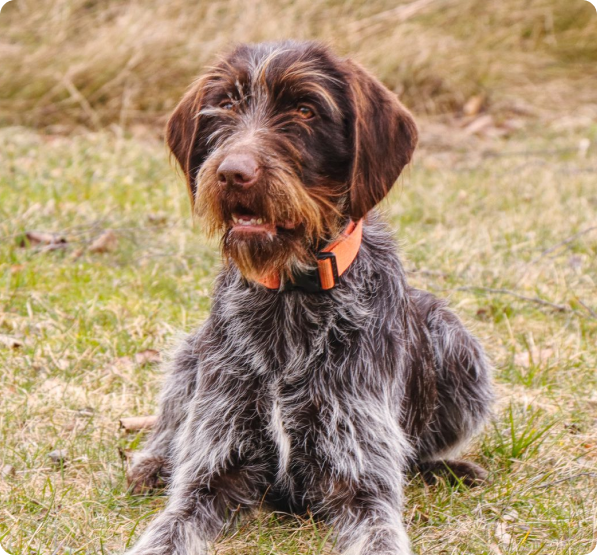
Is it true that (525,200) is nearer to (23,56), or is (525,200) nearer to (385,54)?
(385,54)

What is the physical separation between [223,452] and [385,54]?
29.5 ft

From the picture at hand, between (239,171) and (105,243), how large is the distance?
10.9 ft

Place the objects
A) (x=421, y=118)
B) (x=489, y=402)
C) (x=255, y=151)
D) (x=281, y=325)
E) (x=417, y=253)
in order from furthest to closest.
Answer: (x=421, y=118), (x=417, y=253), (x=489, y=402), (x=281, y=325), (x=255, y=151)

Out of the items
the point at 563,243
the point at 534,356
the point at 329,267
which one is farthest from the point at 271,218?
the point at 563,243

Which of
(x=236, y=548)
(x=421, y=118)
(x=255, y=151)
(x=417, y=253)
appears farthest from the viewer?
(x=421, y=118)

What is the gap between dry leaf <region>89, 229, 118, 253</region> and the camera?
19.2ft

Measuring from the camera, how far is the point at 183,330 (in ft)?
14.9

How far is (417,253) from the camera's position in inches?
231

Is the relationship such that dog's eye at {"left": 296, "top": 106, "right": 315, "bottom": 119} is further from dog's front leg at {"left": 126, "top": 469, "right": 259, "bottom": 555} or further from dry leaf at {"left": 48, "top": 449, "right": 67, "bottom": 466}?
dry leaf at {"left": 48, "top": 449, "right": 67, "bottom": 466}

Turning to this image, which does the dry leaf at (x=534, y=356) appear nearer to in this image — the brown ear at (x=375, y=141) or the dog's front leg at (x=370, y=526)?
the dog's front leg at (x=370, y=526)

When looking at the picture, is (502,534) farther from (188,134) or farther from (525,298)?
(525,298)

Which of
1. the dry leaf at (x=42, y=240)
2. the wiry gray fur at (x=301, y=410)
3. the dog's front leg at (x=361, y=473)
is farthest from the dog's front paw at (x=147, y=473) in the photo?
the dry leaf at (x=42, y=240)

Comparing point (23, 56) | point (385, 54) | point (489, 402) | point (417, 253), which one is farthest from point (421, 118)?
point (489, 402)

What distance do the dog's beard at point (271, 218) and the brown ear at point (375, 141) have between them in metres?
0.12
